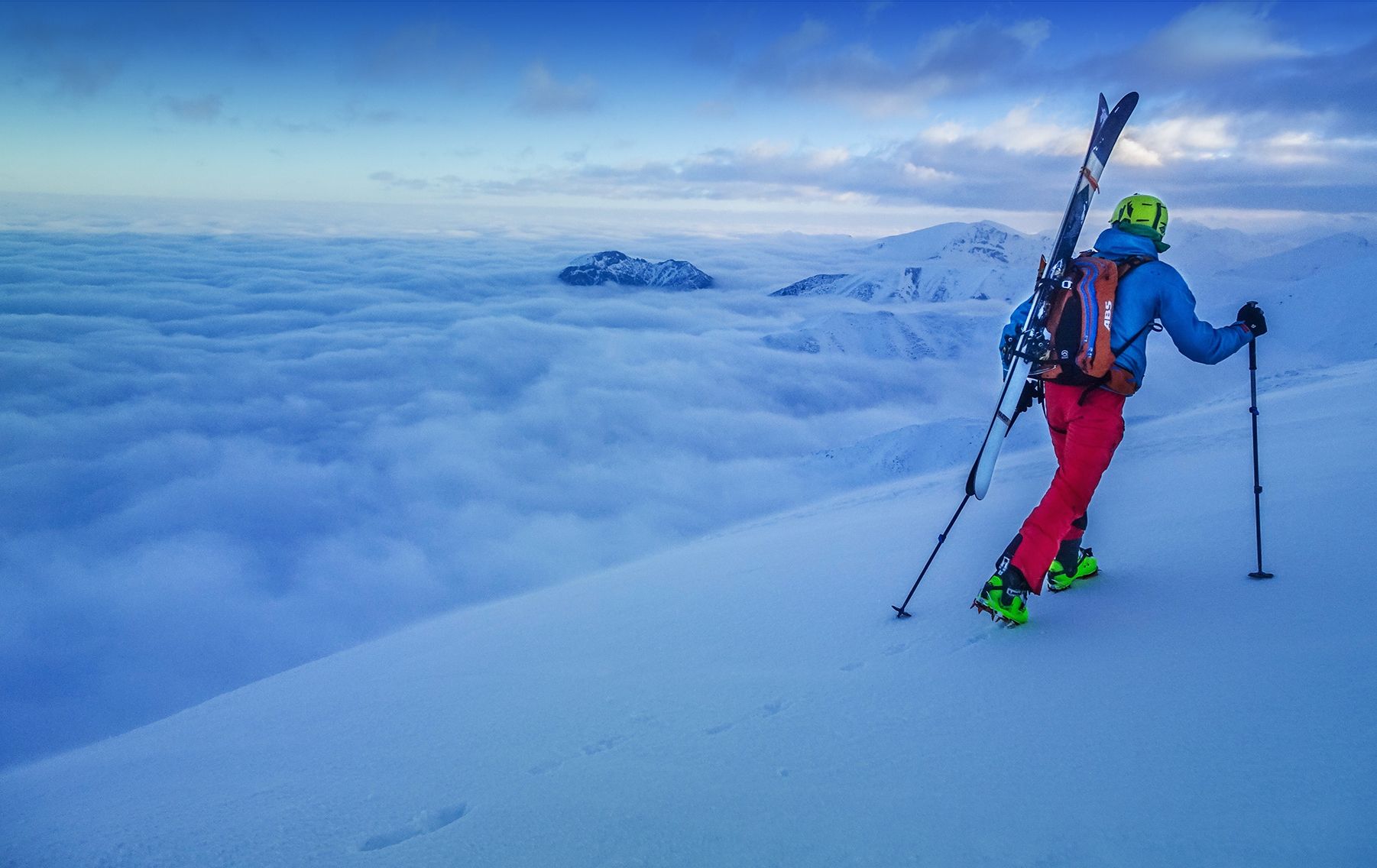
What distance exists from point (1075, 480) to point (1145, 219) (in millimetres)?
1679

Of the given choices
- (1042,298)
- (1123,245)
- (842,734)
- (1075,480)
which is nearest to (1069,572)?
(1075,480)

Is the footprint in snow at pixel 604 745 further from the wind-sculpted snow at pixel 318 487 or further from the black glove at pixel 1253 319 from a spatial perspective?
the wind-sculpted snow at pixel 318 487

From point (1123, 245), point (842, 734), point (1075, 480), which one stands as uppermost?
point (1123, 245)

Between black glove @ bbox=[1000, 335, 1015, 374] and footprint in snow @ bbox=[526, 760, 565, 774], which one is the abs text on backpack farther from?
footprint in snow @ bbox=[526, 760, 565, 774]

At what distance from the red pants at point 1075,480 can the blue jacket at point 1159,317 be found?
0.26 metres

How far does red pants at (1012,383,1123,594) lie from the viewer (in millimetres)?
4301

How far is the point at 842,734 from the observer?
3.43m

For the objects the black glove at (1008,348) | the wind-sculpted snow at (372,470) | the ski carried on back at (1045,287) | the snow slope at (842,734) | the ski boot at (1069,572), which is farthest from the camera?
the wind-sculpted snow at (372,470)

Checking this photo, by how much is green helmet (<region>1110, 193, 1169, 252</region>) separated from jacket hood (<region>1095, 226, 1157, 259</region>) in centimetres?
3

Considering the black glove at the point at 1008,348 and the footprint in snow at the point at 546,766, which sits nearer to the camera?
the footprint in snow at the point at 546,766

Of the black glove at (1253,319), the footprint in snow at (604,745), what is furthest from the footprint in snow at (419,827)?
the black glove at (1253,319)

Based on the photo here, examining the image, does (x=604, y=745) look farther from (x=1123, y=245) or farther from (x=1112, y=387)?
(x=1123, y=245)

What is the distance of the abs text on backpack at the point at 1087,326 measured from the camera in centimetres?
418

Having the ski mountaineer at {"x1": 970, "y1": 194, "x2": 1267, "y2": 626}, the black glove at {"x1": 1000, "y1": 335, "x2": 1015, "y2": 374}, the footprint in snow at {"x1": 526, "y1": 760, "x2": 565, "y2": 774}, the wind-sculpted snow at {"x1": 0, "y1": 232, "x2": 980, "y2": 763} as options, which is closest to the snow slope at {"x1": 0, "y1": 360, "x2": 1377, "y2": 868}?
the footprint in snow at {"x1": 526, "y1": 760, "x2": 565, "y2": 774}
